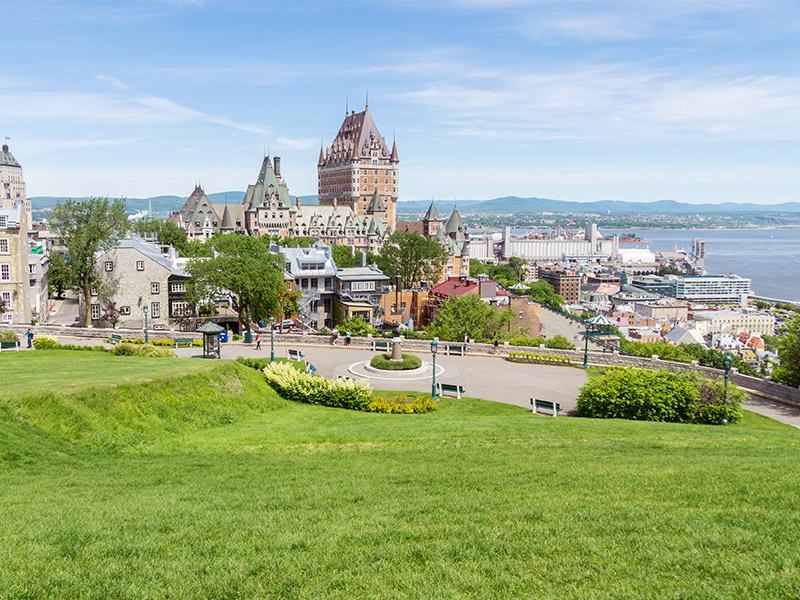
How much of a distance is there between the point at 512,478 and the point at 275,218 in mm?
131960

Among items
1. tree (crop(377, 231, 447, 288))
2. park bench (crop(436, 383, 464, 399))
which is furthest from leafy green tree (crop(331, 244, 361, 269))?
park bench (crop(436, 383, 464, 399))

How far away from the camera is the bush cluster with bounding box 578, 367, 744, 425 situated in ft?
81.0

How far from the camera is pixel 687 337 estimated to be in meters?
114

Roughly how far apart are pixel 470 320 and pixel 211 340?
21561mm

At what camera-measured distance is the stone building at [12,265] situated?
45.0m

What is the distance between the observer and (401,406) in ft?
84.2

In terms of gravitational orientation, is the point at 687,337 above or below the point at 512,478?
below

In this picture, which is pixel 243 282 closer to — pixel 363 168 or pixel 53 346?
pixel 53 346

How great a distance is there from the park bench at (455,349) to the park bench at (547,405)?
1261 cm

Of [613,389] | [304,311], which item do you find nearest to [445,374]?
[613,389]

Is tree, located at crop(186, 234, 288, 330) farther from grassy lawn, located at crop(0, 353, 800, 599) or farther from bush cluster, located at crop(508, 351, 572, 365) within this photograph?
grassy lawn, located at crop(0, 353, 800, 599)

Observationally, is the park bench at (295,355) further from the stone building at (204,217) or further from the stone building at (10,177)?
the stone building at (10,177)

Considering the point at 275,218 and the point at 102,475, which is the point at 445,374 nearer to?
the point at 102,475

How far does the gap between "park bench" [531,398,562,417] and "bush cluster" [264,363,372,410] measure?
7196 millimetres
